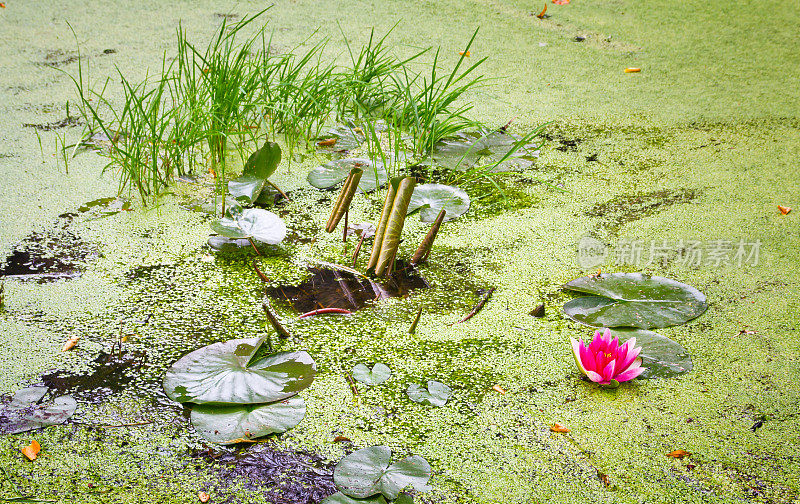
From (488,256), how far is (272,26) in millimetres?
1866

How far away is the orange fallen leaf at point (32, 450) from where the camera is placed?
3.27 ft

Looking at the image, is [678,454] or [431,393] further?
[431,393]

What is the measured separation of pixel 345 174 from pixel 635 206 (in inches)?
→ 31.0

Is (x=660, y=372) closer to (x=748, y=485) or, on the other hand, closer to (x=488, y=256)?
(x=748, y=485)

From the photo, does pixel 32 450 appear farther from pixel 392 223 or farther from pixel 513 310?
pixel 513 310

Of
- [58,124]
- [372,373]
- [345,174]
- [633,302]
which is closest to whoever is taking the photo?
[372,373]

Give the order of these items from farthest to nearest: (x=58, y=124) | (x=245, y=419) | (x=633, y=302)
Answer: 1. (x=58, y=124)
2. (x=633, y=302)
3. (x=245, y=419)

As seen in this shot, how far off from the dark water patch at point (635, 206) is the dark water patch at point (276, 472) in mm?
984

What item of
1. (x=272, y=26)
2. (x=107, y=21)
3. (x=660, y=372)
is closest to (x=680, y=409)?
(x=660, y=372)

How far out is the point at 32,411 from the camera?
108cm

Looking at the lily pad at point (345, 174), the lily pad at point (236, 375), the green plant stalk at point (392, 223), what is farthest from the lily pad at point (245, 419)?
the lily pad at point (345, 174)

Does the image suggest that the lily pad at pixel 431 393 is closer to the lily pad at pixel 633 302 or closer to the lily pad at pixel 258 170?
the lily pad at pixel 633 302

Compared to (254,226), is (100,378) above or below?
below

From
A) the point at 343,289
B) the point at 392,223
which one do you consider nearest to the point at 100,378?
the point at 343,289
